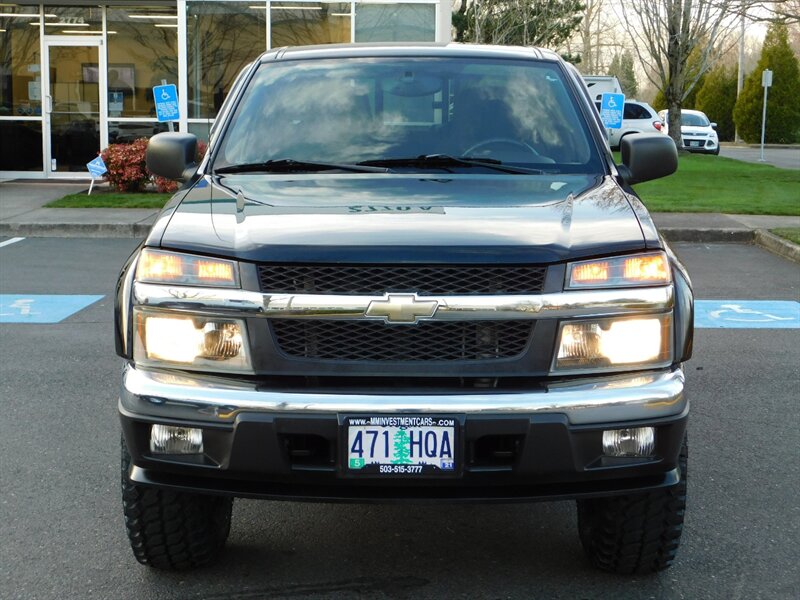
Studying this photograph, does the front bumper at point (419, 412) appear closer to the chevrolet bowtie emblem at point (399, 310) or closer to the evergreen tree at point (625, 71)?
the chevrolet bowtie emblem at point (399, 310)

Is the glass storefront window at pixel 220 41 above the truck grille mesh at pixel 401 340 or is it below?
above

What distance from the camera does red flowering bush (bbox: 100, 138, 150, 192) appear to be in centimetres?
1769

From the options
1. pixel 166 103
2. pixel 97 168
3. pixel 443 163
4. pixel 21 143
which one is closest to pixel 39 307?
pixel 443 163

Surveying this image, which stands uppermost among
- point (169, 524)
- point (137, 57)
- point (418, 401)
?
point (137, 57)

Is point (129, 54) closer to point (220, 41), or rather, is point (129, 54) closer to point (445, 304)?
point (220, 41)

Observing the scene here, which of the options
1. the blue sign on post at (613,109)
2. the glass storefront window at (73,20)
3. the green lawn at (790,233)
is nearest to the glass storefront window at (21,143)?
the glass storefront window at (73,20)

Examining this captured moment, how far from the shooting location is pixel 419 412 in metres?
3.25

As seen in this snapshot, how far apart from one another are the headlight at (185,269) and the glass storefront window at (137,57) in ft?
58.3

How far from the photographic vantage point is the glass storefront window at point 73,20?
20.7 meters

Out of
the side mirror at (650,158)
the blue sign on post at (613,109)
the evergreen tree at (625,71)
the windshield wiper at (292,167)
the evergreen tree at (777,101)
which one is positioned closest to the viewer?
the windshield wiper at (292,167)

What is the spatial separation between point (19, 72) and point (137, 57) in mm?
2256

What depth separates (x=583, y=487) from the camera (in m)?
3.39

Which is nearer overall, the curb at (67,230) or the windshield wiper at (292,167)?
the windshield wiper at (292,167)

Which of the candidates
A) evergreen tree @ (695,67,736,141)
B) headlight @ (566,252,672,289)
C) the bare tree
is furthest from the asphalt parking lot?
evergreen tree @ (695,67,736,141)
